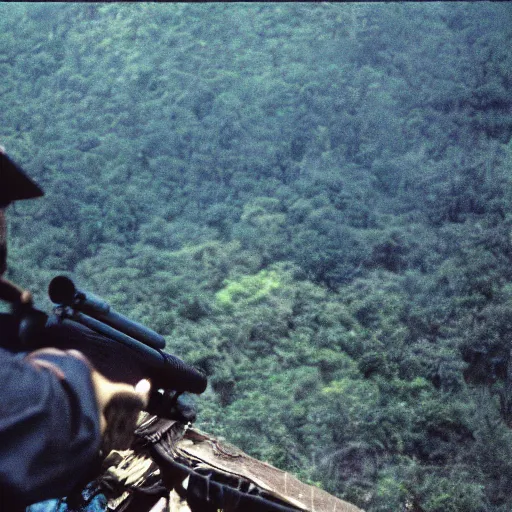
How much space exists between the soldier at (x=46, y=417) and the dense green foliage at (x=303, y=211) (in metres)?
4.05

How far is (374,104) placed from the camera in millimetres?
9180

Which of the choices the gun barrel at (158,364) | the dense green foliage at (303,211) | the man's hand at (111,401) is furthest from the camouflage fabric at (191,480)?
the dense green foliage at (303,211)

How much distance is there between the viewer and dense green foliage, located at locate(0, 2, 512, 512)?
511cm

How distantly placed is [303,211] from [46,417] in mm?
7193

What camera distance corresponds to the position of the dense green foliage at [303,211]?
16.8ft

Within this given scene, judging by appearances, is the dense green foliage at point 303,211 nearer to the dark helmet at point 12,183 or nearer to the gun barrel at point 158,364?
the gun barrel at point 158,364

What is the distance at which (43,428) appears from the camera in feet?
2.65

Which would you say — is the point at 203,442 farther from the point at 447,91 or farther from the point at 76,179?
the point at 447,91

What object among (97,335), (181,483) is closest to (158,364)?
(97,335)

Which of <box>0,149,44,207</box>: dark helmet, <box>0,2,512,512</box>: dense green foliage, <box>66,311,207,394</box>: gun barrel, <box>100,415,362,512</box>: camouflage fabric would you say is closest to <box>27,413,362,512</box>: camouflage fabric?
<box>100,415,362,512</box>: camouflage fabric

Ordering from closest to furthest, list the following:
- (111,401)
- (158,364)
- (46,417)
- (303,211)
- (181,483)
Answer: (46,417) → (111,401) → (158,364) → (181,483) → (303,211)

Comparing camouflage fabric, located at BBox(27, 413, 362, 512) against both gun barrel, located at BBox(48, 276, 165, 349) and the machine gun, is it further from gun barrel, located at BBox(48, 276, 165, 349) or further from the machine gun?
gun barrel, located at BBox(48, 276, 165, 349)

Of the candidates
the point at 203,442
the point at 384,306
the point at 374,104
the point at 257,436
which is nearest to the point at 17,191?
the point at 203,442

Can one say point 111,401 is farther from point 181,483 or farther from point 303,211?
point 303,211
